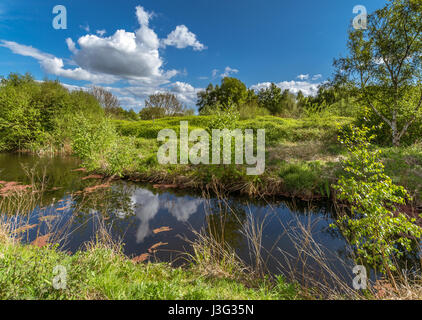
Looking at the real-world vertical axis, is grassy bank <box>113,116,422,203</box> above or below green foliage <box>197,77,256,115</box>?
below

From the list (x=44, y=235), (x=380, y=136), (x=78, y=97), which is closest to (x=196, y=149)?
(x=44, y=235)

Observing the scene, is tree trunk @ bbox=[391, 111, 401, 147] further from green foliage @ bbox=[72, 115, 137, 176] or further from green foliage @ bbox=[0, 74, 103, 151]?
green foliage @ bbox=[0, 74, 103, 151]

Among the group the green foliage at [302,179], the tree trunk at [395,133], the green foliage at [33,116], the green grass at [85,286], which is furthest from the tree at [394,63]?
the green foliage at [33,116]

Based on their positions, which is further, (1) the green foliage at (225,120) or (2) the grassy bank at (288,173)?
(1) the green foliage at (225,120)

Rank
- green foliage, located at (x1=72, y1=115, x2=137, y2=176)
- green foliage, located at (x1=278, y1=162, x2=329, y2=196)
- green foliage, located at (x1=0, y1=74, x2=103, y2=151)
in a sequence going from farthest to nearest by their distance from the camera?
green foliage, located at (x1=0, y1=74, x2=103, y2=151), green foliage, located at (x1=72, y1=115, x2=137, y2=176), green foliage, located at (x1=278, y1=162, x2=329, y2=196)

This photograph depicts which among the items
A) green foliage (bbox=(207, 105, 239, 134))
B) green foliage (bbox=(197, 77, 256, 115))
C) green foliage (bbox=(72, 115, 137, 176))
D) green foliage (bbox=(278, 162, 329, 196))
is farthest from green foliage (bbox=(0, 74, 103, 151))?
green foliage (bbox=(197, 77, 256, 115))

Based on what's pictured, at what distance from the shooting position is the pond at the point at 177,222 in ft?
13.4

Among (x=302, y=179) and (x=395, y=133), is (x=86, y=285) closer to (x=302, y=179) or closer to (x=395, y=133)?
(x=302, y=179)

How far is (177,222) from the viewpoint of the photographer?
576 cm

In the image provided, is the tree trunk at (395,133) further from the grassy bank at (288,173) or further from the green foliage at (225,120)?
the green foliage at (225,120)

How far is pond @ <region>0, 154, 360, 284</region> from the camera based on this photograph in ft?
13.4

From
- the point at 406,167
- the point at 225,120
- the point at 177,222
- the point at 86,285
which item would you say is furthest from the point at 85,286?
the point at 406,167
